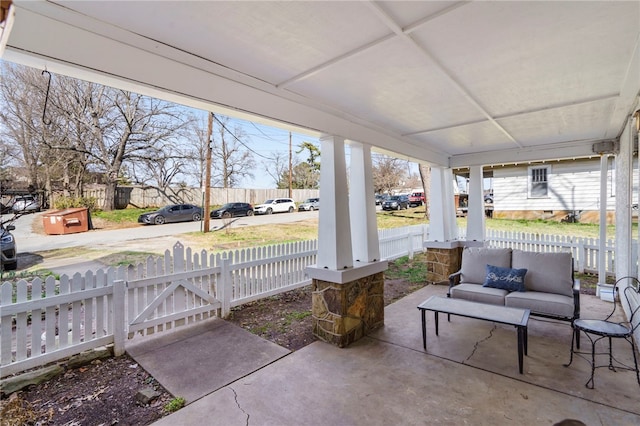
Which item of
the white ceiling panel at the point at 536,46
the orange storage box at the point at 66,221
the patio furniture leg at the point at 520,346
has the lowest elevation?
the patio furniture leg at the point at 520,346

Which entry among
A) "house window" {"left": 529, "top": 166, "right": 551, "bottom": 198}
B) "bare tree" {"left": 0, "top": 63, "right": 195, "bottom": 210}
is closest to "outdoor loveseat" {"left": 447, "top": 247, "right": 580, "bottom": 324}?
"house window" {"left": 529, "top": 166, "right": 551, "bottom": 198}

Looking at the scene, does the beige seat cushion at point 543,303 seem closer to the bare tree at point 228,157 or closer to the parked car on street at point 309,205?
the bare tree at point 228,157

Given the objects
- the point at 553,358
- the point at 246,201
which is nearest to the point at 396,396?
the point at 553,358

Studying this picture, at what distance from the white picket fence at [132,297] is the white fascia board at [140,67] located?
2.10 m

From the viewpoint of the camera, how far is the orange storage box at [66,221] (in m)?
9.90

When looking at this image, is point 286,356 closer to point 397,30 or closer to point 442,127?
point 397,30

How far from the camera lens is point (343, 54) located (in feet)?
7.40

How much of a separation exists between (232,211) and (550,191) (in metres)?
14.1

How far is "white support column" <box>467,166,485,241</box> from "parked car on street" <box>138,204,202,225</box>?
1127cm

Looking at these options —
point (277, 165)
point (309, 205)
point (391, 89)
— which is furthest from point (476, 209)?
point (277, 165)

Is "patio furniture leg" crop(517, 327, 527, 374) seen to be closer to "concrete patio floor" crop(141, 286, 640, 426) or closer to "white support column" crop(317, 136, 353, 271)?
"concrete patio floor" crop(141, 286, 640, 426)

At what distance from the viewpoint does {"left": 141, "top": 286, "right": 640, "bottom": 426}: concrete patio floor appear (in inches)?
89.0

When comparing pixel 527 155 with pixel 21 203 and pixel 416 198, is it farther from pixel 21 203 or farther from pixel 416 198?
pixel 416 198

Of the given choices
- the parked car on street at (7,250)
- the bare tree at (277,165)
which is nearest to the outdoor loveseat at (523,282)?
the parked car on street at (7,250)
